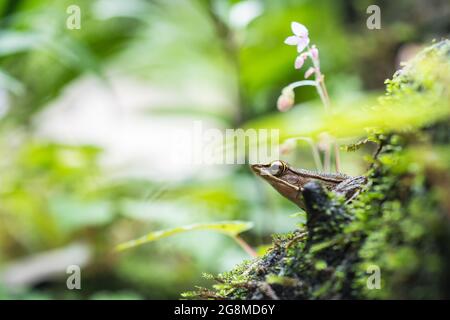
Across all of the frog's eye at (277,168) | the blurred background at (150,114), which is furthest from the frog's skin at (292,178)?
the blurred background at (150,114)

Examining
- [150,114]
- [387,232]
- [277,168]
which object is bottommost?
[387,232]

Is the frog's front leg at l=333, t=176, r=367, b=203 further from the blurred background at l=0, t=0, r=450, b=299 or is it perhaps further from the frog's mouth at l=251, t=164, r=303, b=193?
the blurred background at l=0, t=0, r=450, b=299

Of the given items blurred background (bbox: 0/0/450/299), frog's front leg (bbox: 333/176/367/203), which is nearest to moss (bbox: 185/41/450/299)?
frog's front leg (bbox: 333/176/367/203)

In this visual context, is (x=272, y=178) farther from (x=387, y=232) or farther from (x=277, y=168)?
(x=387, y=232)

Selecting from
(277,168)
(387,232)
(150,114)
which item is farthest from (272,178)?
(150,114)

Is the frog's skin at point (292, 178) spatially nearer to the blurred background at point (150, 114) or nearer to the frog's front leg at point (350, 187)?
the frog's front leg at point (350, 187)

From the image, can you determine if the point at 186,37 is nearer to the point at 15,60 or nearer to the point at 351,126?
the point at 15,60
